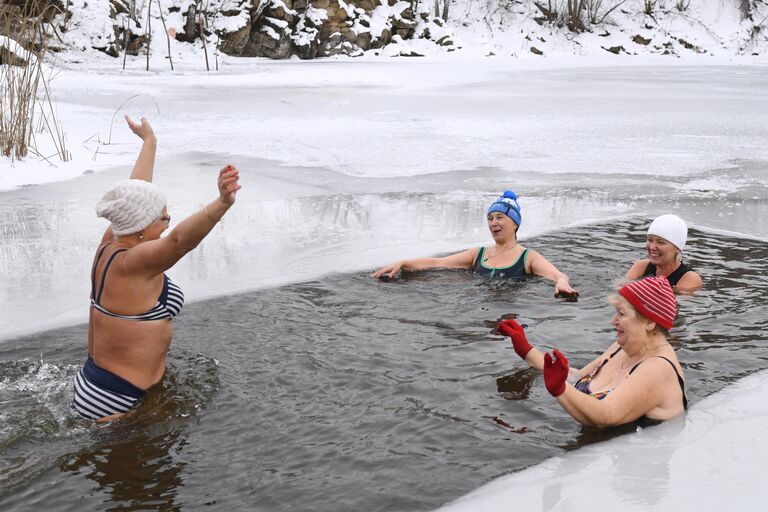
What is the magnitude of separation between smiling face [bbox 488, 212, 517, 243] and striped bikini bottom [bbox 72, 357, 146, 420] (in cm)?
305

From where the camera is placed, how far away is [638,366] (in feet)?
12.2

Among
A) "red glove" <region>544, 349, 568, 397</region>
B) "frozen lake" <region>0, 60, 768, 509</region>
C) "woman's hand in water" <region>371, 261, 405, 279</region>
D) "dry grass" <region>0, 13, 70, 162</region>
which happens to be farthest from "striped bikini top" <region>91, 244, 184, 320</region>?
"dry grass" <region>0, 13, 70, 162</region>

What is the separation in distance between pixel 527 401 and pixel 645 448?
2.35 ft

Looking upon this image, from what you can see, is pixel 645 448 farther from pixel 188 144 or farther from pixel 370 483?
pixel 188 144

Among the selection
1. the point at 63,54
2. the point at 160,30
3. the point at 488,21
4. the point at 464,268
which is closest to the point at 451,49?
the point at 488,21

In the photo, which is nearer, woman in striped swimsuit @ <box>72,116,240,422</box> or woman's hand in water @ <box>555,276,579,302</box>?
woman in striped swimsuit @ <box>72,116,240,422</box>

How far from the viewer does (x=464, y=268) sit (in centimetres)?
635

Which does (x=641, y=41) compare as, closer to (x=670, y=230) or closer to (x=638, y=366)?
(x=670, y=230)

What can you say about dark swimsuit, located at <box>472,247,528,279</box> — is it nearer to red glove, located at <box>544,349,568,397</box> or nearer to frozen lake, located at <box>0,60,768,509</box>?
frozen lake, located at <box>0,60,768,509</box>

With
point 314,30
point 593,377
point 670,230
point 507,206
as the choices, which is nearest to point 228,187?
point 593,377

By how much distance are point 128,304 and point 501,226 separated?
311cm

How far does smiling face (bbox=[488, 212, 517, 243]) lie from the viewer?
611 cm

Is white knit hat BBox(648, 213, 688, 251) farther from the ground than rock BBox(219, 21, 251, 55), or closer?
closer

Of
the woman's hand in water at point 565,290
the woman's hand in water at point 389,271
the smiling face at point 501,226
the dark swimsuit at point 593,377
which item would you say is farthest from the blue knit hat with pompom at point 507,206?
the dark swimsuit at point 593,377
